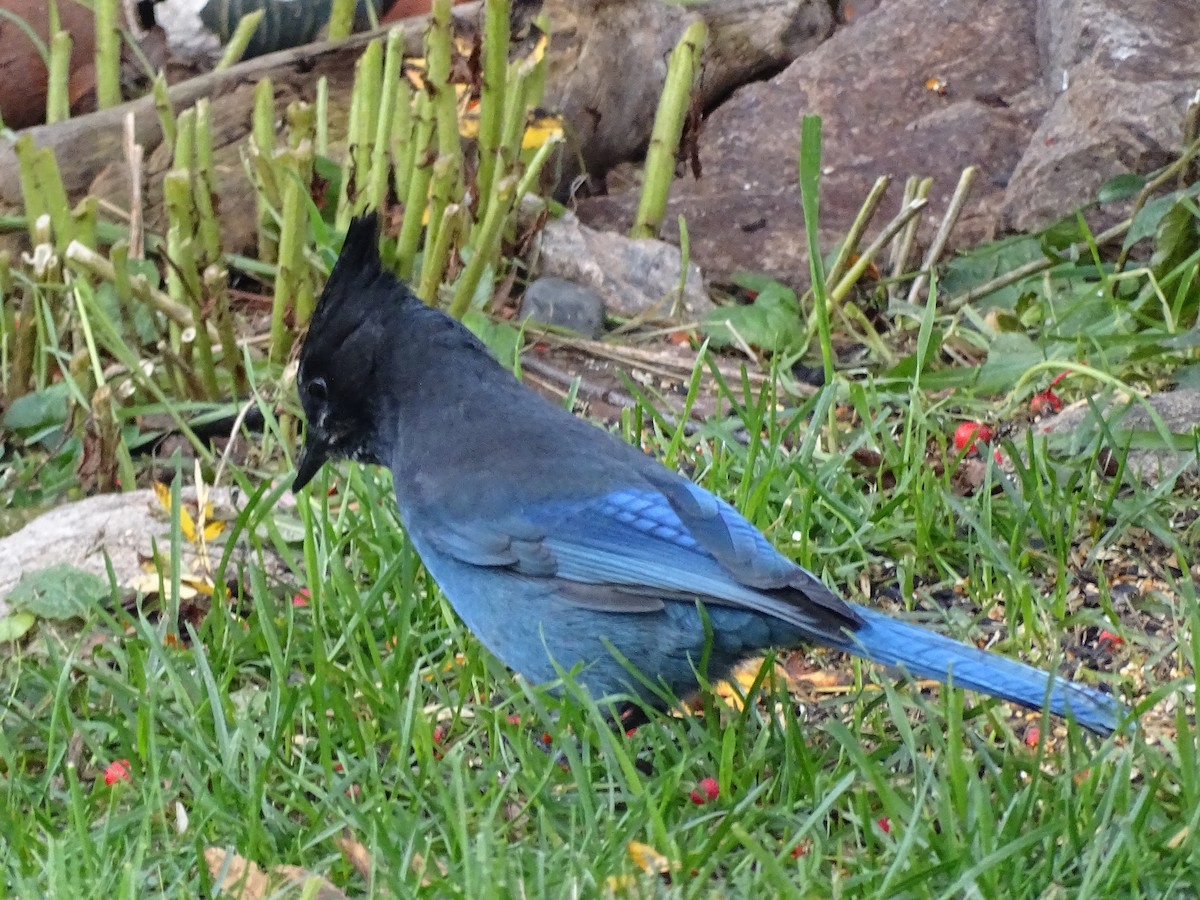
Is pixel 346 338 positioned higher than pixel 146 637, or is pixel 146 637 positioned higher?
pixel 346 338

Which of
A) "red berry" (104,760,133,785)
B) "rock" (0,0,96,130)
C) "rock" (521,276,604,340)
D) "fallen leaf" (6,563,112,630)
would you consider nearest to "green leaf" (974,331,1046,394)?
"rock" (521,276,604,340)

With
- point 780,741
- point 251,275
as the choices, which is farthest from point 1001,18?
point 780,741

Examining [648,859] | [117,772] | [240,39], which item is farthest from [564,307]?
[648,859]

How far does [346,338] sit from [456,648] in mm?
579

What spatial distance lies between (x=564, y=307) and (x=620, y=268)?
0.98ft

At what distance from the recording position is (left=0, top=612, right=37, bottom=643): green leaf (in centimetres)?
284

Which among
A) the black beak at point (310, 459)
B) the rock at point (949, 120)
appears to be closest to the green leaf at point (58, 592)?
the black beak at point (310, 459)

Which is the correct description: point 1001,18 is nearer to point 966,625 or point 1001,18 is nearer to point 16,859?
point 966,625

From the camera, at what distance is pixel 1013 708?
2.54 metres

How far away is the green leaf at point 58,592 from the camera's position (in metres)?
2.83

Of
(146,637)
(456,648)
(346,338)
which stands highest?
(346,338)

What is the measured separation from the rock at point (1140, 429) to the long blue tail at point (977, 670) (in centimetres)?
91

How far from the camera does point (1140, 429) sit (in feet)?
10.2

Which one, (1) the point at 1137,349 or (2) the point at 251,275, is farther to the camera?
(2) the point at 251,275
